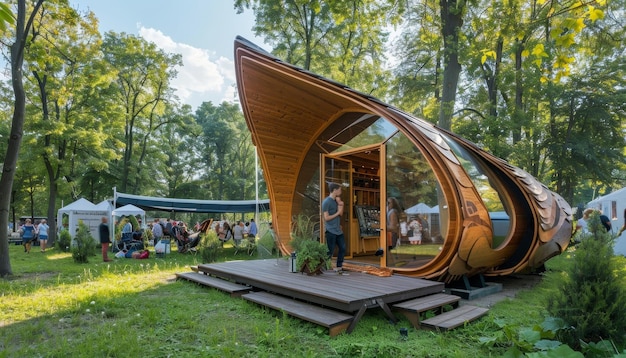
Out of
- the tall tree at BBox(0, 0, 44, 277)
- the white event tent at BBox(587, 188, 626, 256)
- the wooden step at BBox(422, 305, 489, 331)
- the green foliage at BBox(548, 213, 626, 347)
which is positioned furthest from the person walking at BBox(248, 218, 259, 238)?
the green foliage at BBox(548, 213, 626, 347)

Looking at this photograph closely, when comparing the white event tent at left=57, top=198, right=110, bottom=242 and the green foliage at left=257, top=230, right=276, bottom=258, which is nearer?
the green foliage at left=257, top=230, right=276, bottom=258

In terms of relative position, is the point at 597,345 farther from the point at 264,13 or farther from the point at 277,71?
the point at 264,13

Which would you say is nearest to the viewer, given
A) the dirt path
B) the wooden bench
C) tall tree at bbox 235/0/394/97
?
the wooden bench

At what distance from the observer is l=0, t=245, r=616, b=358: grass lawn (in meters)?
3.49

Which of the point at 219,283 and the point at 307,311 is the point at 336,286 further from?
the point at 219,283

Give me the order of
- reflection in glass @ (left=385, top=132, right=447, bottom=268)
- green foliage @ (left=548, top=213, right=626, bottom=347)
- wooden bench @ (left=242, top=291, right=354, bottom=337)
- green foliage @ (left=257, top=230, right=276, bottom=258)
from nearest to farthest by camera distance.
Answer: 1. green foliage @ (left=548, top=213, right=626, bottom=347)
2. wooden bench @ (left=242, top=291, right=354, bottom=337)
3. reflection in glass @ (left=385, top=132, right=447, bottom=268)
4. green foliage @ (left=257, top=230, right=276, bottom=258)

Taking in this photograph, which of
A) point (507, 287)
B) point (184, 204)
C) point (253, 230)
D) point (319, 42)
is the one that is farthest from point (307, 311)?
point (184, 204)

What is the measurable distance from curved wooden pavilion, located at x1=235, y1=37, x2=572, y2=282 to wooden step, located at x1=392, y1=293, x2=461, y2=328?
65 centimetres

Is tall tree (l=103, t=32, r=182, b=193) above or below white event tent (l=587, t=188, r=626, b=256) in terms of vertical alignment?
above

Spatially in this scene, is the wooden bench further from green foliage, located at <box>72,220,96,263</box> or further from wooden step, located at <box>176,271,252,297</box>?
green foliage, located at <box>72,220,96,263</box>

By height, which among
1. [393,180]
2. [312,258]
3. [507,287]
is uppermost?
[393,180]

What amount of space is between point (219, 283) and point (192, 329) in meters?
2.22

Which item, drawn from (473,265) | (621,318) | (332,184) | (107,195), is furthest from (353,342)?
(107,195)

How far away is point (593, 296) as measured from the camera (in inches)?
117
